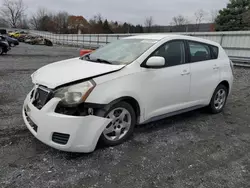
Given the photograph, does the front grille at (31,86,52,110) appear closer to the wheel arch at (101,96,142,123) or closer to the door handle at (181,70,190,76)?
the wheel arch at (101,96,142,123)

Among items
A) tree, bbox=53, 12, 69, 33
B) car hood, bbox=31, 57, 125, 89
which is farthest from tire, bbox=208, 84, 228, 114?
tree, bbox=53, 12, 69, 33

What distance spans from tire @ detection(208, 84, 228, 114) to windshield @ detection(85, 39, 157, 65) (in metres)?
1.98

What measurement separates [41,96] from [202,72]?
9.46 ft

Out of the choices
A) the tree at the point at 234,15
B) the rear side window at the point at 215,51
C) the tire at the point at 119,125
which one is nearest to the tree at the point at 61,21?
the tree at the point at 234,15

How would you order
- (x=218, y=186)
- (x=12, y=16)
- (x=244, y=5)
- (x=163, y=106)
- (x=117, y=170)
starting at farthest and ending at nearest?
(x=12, y=16), (x=244, y=5), (x=163, y=106), (x=117, y=170), (x=218, y=186)

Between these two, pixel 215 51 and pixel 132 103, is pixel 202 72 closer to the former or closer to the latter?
pixel 215 51

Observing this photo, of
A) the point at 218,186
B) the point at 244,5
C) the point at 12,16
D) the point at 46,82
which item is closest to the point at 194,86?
the point at 218,186

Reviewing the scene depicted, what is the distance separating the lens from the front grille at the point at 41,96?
2.68 m

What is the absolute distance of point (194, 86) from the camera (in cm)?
396

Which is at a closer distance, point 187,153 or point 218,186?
point 218,186

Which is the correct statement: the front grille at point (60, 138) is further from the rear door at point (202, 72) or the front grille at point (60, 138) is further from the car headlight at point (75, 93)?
the rear door at point (202, 72)

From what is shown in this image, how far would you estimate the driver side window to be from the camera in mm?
3533

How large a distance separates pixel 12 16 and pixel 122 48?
10750 centimetres

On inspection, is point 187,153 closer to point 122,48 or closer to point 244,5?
point 122,48
